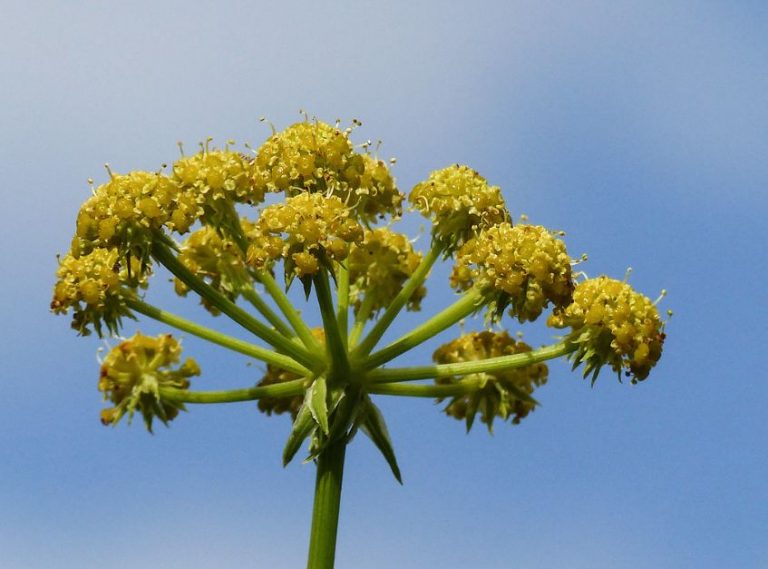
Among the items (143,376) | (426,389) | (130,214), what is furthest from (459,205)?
(143,376)

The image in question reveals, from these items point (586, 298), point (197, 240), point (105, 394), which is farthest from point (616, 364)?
point (105, 394)

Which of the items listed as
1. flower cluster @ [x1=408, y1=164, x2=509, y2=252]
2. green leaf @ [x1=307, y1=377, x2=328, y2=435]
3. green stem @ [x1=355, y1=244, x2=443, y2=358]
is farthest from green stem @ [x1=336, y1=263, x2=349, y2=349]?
flower cluster @ [x1=408, y1=164, x2=509, y2=252]

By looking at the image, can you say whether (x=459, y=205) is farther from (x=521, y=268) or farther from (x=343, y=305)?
(x=343, y=305)

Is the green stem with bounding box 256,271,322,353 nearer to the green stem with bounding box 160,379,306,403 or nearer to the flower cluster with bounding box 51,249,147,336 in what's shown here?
the green stem with bounding box 160,379,306,403

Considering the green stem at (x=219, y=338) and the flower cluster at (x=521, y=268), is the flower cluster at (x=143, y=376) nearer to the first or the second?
the green stem at (x=219, y=338)

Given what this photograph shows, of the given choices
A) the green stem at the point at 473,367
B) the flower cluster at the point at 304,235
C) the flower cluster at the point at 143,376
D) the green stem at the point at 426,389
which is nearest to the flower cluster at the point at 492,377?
the green stem at the point at 426,389

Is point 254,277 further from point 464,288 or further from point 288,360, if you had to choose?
point 464,288
